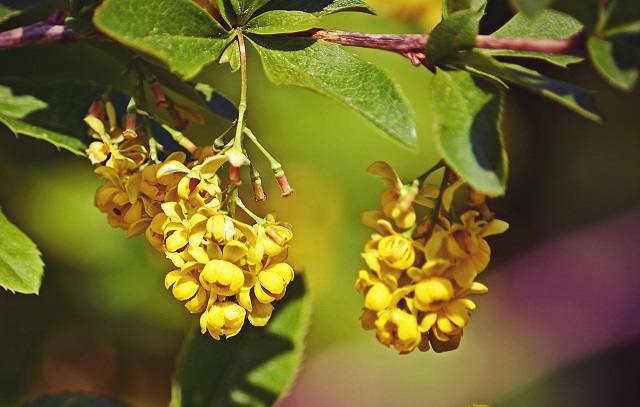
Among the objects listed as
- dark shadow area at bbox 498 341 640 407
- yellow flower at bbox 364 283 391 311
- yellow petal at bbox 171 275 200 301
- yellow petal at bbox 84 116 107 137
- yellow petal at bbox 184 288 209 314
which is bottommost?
dark shadow area at bbox 498 341 640 407

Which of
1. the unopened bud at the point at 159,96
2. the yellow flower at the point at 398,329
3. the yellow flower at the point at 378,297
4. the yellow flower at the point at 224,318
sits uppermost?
the unopened bud at the point at 159,96

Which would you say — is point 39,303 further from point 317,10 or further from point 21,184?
point 317,10

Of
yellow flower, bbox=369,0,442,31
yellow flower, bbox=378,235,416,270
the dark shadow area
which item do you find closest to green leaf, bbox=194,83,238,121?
yellow flower, bbox=378,235,416,270

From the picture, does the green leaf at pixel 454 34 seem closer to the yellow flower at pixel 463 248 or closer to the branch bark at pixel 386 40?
the branch bark at pixel 386 40

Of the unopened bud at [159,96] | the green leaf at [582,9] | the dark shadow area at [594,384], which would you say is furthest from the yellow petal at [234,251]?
the dark shadow area at [594,384]

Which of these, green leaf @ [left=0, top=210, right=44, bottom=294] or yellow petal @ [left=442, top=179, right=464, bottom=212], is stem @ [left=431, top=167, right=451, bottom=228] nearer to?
yellow petal @ [left=442, top=179, right=464, bottom=212]

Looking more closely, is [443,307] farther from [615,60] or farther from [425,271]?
[615,60]

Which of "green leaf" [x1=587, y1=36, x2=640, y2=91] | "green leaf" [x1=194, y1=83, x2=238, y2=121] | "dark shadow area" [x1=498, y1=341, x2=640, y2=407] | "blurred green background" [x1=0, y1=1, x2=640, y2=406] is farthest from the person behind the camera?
"dark shadow area" [x1=498, y1=341, x2=640, y2=407]
